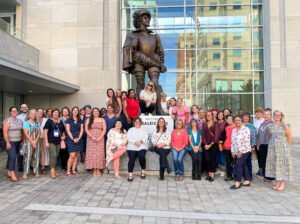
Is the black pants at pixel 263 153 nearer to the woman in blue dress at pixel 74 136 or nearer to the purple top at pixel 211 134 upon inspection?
the purple top at pixel 211 134

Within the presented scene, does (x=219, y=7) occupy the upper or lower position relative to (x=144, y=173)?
upper

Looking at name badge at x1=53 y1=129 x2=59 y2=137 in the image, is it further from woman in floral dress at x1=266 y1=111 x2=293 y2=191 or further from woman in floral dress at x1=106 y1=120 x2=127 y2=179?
woman in floral dress at x1=266 y1=111 x2=293 y2=191

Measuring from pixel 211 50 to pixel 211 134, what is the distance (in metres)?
10.7

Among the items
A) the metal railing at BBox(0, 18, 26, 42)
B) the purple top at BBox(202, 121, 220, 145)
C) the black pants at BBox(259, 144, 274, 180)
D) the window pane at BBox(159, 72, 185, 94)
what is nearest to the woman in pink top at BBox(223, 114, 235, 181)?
the purple top at BBox(202, 121, 220, 145)

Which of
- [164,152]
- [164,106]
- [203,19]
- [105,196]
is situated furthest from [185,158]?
[203,19]

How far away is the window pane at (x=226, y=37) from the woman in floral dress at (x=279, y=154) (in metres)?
11.0

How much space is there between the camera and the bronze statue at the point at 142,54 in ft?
22.5

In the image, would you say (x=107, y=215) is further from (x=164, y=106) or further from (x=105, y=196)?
(x=164, y=106)

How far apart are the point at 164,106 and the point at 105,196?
11.1 ft

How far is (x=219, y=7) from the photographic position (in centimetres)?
1504

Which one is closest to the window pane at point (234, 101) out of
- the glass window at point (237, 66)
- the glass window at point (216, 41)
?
the glass window at point (237, 66)

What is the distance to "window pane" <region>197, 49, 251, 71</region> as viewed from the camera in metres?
14.8

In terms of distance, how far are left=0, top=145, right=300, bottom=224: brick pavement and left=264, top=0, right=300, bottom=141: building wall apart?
9.29 meters

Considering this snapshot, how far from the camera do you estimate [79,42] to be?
14.5 metres
